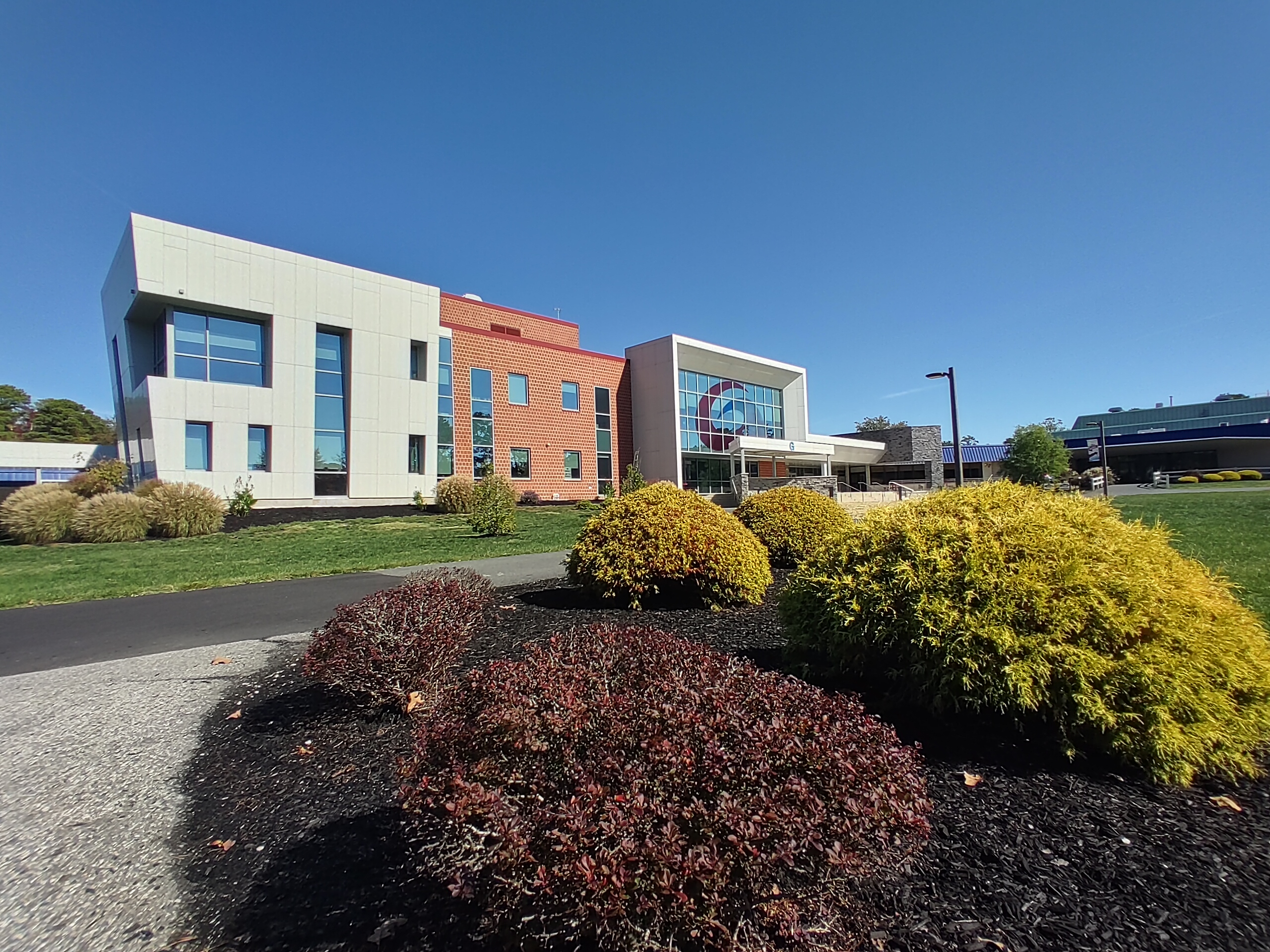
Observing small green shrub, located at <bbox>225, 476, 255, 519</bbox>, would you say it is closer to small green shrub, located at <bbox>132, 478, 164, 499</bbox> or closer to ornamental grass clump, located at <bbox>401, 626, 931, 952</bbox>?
small green shrub, located at <bbox>132, 478, 164, 499</bbox>

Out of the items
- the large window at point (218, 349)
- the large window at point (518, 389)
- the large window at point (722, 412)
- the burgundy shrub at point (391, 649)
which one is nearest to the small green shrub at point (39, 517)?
the large window at point (218, 349)

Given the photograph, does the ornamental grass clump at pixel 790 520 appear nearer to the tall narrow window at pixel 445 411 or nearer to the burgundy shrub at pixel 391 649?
the burgundy shrub at pixel 391 649

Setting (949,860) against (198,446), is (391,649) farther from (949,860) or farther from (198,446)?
(198,446)

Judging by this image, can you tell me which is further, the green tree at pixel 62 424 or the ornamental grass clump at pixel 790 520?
the green tree at pixel 62 424

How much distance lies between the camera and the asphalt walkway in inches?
242

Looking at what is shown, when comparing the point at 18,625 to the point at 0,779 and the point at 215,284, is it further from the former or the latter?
the point at 215,284

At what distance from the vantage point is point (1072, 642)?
297cm

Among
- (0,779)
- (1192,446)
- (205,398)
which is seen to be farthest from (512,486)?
(1192,446)

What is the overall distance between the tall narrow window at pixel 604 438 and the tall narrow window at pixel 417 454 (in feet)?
35.1

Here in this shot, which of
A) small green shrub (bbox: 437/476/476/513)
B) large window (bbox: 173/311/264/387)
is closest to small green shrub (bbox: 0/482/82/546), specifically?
large window (bbox: 173/311/264/387)

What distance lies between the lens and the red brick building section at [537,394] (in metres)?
30.0

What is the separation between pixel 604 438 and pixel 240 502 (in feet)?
63.4

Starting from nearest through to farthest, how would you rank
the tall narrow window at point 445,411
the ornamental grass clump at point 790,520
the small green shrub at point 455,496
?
the ornamental grass clump at point 790,520 → the small green shrub at point 455,496 → the tall narrow window at point 445,411

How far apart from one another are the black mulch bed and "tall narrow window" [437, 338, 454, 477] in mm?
25873
